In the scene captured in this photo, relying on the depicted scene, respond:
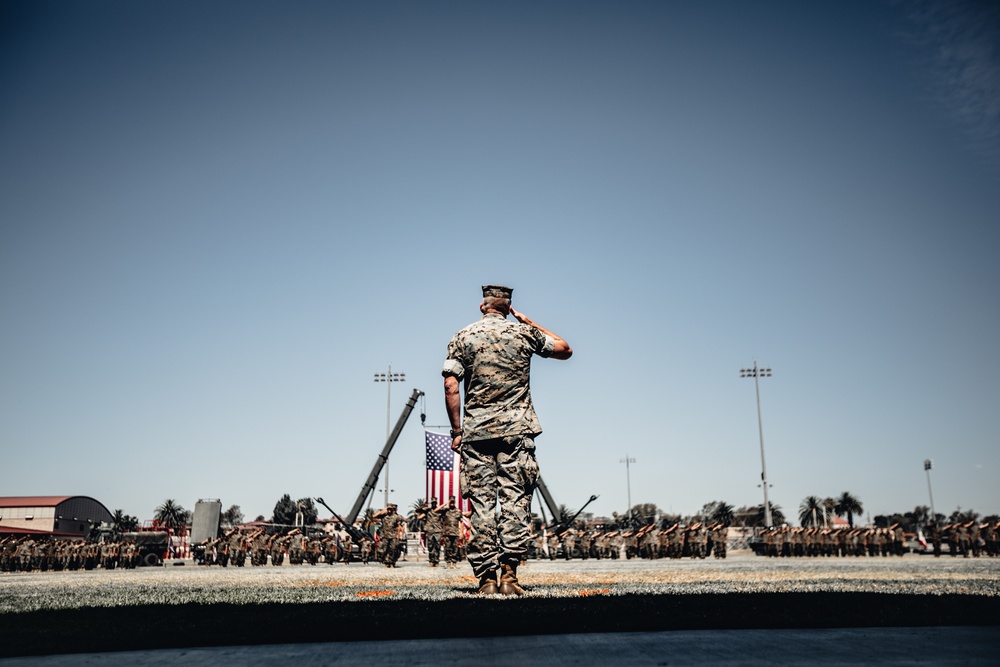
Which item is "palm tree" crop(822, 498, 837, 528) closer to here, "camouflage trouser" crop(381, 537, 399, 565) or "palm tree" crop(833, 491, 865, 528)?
"palm tree" crop(833, 491, 865, 528)

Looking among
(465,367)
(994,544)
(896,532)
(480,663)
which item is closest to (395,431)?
(896,532)

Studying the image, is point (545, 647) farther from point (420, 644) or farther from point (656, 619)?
point (656, 619)

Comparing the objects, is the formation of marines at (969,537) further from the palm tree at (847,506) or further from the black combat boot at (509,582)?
the palm tree at (847,506)

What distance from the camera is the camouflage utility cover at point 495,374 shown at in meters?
4.56

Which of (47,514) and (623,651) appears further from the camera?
(47,514)

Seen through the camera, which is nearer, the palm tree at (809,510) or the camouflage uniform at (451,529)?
the camouflage uniform at (451,529)

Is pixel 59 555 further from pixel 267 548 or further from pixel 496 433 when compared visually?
pixel 496 433

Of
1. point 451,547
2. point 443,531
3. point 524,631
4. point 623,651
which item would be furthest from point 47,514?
point 623,651

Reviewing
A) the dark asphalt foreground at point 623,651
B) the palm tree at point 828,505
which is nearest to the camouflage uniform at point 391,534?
the dark asphalt foreground at point 623,651

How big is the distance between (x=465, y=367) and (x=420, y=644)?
2.66 meters

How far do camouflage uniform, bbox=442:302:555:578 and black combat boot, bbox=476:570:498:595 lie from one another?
20mm

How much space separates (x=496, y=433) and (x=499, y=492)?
0.38m

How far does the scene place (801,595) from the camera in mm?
3883

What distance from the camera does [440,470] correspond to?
2938cm
